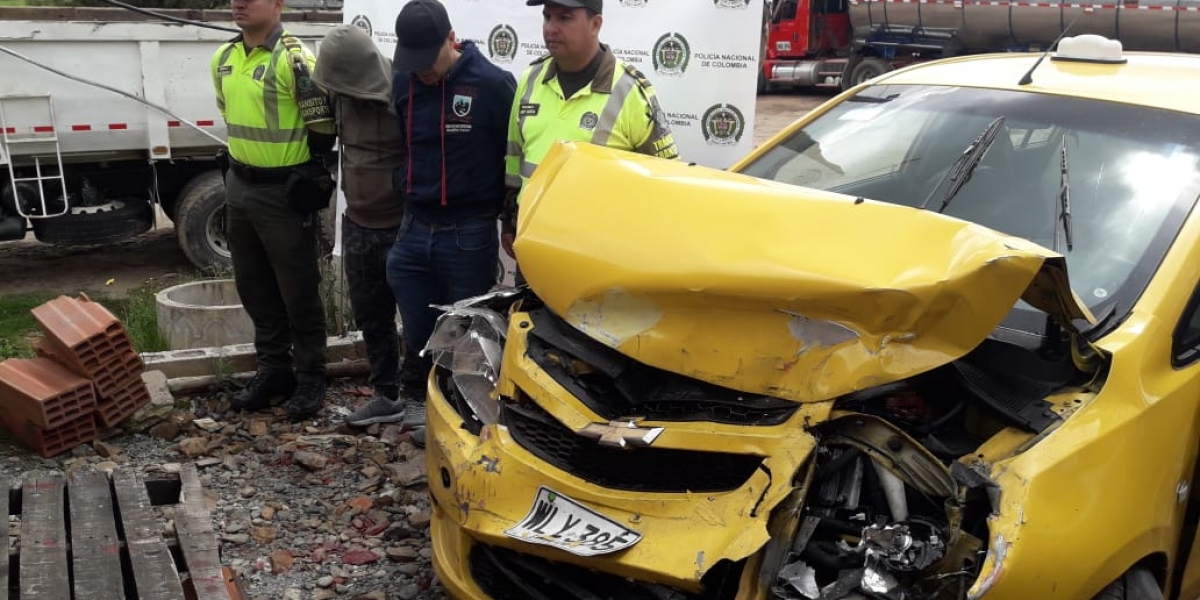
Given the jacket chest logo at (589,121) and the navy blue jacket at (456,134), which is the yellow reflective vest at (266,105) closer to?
the navy blue jacket at (456,134)

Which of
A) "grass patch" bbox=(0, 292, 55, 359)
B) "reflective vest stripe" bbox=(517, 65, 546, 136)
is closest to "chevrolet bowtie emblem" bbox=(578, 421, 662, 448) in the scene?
"reflective vest stripe" bbox=(517, 65, 546, 136)

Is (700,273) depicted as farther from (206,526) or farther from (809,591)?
(206,526)

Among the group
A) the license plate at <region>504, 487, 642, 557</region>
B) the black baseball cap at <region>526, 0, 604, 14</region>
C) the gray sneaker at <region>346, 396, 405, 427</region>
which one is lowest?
the gray sneaker at <region>346, 396, 405, 427</region>

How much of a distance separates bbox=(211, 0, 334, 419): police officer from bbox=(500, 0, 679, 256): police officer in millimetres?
1025

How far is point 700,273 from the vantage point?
267 centimetres

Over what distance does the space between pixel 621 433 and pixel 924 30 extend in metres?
18.6

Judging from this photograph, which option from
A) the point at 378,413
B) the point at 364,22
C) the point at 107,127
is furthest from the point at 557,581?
the point at 107,127

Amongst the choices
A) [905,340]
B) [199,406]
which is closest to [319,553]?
[199,406]

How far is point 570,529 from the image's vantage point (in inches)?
105

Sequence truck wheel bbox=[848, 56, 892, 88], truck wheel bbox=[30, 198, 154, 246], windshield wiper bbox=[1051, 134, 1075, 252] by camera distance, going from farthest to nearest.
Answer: truck wheel bbox=[848, 56, 892, 88], truck wheel bbox=[30, 198, 154, 246], windshield wiper bbox=[1051, 134, 1075, 252]

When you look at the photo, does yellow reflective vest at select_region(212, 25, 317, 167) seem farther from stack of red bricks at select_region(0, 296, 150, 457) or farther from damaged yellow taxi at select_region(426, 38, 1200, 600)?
damaged yellow taxi at select_region(426, 38, 1200, 600)

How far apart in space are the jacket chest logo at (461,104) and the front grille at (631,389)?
5.04 feet

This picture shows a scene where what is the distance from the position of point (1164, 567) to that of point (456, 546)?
6.17 ft

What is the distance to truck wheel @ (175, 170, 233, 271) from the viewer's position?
799cm
